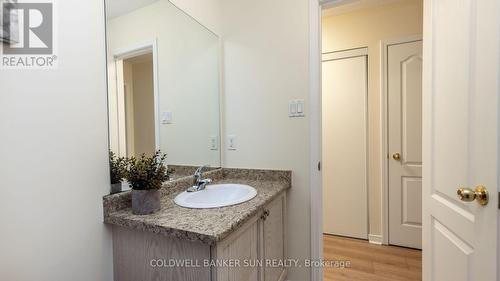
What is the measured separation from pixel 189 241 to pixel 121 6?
1144mm

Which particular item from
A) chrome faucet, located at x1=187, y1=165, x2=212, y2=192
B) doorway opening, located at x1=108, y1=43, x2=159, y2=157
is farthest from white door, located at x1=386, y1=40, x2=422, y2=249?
doorway opening, located at x1=108, y1=43, x2=159, y2=157

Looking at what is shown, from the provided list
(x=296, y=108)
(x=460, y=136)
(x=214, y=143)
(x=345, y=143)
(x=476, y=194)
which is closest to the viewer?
(x=476, y=194)

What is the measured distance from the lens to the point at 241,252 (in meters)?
1.08

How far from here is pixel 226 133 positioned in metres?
1.94

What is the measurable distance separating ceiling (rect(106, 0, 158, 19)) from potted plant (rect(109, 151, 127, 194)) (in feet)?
2.13

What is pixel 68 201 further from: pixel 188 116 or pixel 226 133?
pixel 226 133

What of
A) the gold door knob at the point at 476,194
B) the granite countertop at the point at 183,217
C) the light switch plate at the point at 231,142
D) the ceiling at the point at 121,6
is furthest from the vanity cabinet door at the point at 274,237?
the ceiling at the point at 121,6

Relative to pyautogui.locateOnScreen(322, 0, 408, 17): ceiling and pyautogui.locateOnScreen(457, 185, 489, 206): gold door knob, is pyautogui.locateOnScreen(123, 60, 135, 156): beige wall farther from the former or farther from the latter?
pyautogui.locateOnScreen(322, 0, 408, 17): ceiling

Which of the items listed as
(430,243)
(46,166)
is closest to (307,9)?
(430,243)

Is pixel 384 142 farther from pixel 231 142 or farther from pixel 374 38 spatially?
pixel 231 142

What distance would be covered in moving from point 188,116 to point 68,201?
3.06ft

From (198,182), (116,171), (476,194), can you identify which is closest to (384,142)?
(476,194)

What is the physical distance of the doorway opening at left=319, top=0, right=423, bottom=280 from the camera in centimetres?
232

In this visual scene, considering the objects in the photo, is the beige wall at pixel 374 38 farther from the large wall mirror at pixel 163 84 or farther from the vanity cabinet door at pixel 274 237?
the large wall mirror at pixel 163 84
